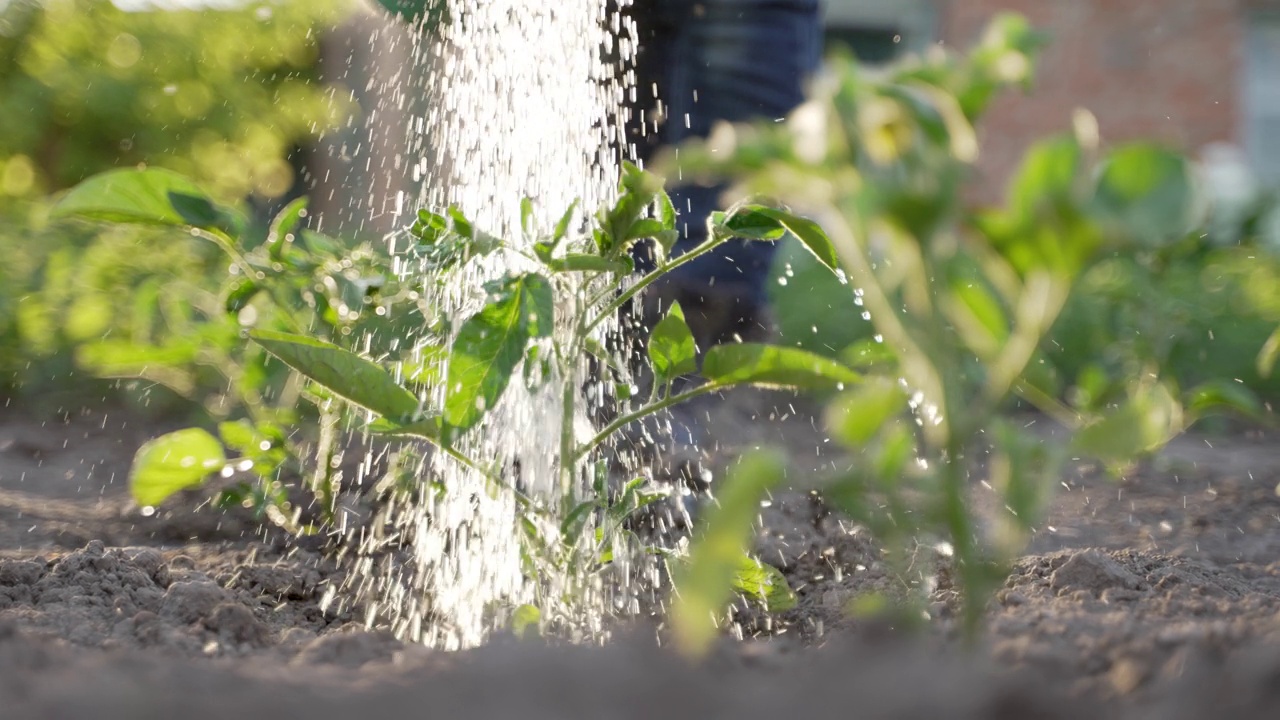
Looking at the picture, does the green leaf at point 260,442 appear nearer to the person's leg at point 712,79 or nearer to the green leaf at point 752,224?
the green leaf at point 752,224

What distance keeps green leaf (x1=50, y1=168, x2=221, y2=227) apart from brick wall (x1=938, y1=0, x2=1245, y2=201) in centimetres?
696

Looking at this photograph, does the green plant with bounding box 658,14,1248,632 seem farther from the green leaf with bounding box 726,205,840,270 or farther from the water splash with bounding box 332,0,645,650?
the water splash with bounding box 332,0,645,650

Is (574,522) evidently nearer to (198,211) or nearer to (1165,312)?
(198,211)

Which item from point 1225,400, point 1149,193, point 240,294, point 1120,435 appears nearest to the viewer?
point 1149,193

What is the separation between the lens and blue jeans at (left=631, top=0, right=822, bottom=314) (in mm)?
2838

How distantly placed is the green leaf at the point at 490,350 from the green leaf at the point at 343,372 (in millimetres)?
76

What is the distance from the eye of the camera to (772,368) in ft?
3.53

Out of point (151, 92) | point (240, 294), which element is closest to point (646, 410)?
point (240, 294)

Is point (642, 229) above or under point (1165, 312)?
under

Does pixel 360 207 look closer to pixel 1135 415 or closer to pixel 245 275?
pixel 245 275

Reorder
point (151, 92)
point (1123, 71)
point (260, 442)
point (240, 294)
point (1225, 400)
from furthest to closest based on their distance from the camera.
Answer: point (151, 92)
point (1123, 71)
point (260, 442)
point (240, 294)
point (1225, 400)

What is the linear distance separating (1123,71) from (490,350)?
7.67 m

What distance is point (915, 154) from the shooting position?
0.72 meters

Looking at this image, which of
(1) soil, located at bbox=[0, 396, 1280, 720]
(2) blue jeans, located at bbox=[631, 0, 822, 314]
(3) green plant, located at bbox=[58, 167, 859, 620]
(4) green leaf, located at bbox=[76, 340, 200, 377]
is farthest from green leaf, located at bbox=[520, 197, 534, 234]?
(2) blue jeans, located at bbox=[631, 0, 822, 314]
